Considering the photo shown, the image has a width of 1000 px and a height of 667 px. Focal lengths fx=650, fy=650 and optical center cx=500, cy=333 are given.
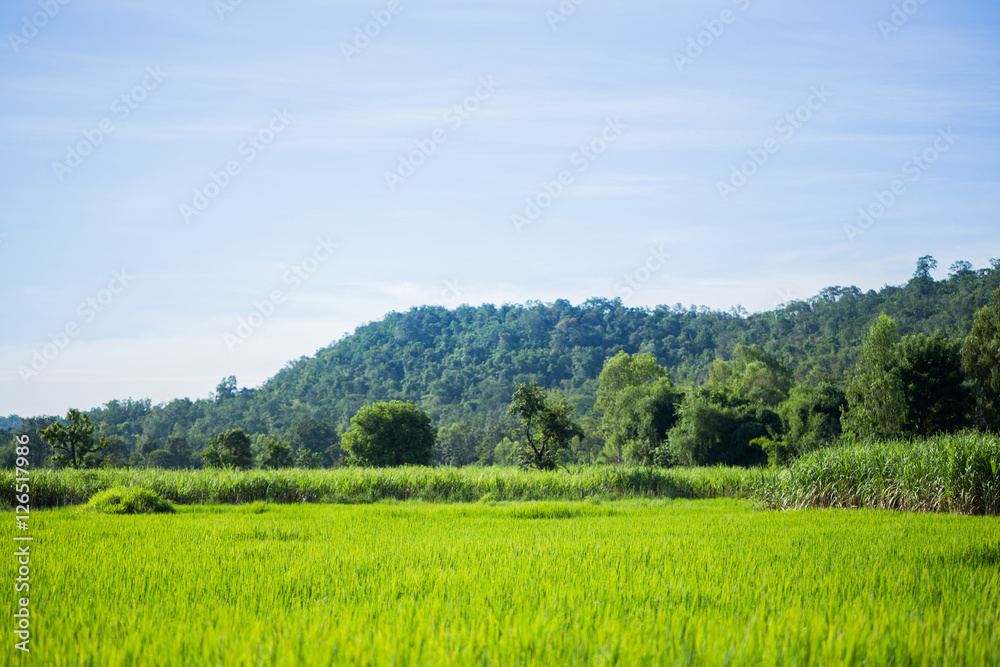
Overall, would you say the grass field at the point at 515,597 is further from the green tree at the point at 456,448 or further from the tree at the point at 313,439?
the green tree at the point at 456,448

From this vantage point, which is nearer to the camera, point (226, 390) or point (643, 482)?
point (643, 482)

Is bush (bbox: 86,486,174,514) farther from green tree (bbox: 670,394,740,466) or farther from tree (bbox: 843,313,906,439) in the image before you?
green tree (bbox: 670,394,740,466)

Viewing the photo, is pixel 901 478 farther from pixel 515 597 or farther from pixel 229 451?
pixel 229 451

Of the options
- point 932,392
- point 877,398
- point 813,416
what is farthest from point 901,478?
point 813,416

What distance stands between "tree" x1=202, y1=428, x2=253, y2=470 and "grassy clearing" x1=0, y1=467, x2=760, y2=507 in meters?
18.9

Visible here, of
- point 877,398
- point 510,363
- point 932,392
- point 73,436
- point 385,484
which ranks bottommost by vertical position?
point 385,484

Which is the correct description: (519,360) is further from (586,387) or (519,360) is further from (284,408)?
(284,408)

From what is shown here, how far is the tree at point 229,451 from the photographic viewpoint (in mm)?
38781

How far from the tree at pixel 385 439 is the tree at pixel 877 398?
24368 millimetres

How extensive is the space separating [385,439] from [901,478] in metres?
30.6

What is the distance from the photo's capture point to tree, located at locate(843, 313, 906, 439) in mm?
31500

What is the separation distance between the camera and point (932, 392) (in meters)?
32.0

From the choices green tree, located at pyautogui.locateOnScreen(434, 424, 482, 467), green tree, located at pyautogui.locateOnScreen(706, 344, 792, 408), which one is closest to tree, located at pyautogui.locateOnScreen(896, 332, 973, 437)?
green tree, located at pyautogui.locateOnScreen(706, 344, 792, 408)

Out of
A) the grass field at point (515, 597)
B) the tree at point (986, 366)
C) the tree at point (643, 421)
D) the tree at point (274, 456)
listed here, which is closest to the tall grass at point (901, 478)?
the grass field at point (515, 597)
